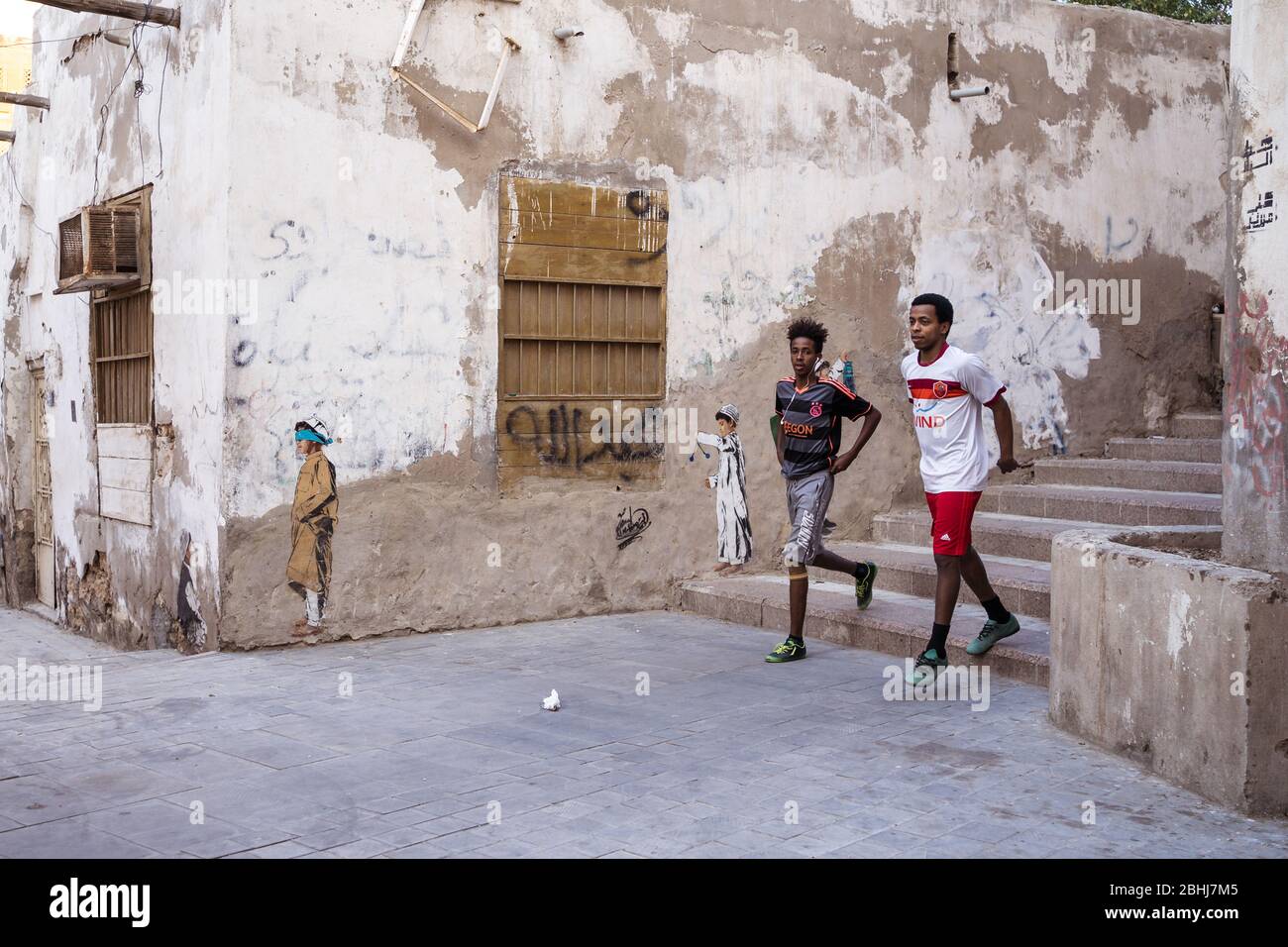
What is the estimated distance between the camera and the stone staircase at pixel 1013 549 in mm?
7461

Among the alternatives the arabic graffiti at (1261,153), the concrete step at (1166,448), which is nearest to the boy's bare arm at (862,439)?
the arabic graffiti at (1261,153)

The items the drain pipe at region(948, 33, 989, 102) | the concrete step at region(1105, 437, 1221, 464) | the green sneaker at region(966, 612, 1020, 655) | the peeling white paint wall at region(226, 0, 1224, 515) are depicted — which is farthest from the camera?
the drain pipe at region(948, 33, 989, 102)

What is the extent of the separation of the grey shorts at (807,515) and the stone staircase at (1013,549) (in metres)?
0.82

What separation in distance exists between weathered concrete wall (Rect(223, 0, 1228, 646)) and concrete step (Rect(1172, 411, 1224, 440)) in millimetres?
227

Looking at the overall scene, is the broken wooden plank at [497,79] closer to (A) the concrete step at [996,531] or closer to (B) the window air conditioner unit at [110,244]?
(B) the window air conditioner unit at [110,244]

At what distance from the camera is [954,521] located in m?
6.36

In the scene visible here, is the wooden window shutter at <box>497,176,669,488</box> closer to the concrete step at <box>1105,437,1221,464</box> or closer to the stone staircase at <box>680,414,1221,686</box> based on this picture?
the stone staircase at <box>680,414,1221,686</box>

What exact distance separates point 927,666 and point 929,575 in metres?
1.90

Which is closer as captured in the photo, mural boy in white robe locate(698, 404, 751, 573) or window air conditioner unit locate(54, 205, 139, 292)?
window air conditioner unit locate(54, 205, 139, 292)

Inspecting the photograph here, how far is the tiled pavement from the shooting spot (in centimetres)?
425

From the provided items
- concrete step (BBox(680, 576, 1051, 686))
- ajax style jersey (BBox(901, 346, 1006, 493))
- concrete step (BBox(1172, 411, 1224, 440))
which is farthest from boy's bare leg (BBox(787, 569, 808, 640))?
concrete step (BBox(1172, 411, 1224, 440))
